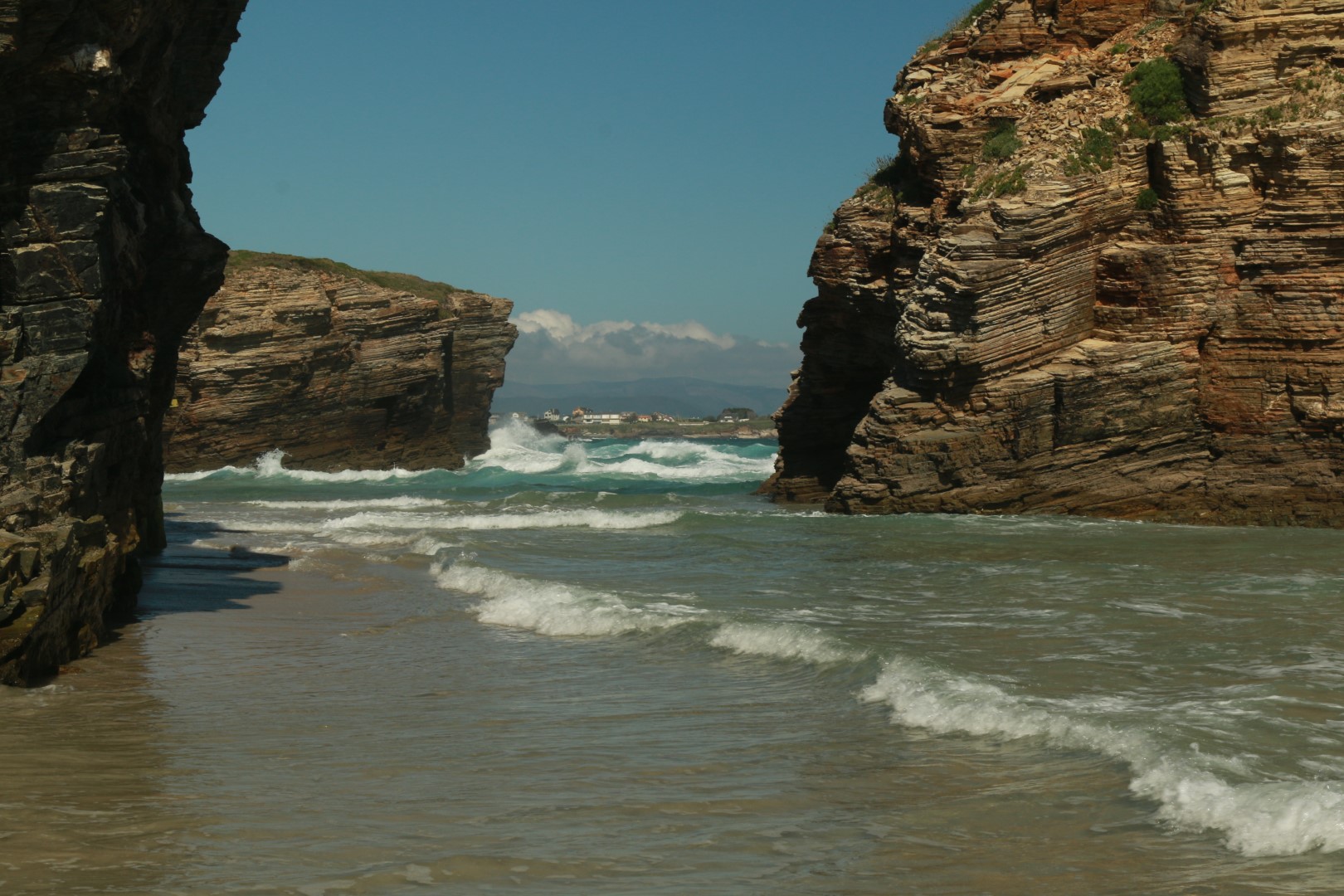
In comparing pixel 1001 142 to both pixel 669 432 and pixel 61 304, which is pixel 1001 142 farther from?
pixel 669 432

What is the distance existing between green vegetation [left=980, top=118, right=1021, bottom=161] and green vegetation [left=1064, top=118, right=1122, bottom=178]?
102cm

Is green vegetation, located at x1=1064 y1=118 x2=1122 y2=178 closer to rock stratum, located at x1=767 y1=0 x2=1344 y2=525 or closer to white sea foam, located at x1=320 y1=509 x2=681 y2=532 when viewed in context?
rock stratum, located at x1=767 y1=0 x2=1344 y2=525

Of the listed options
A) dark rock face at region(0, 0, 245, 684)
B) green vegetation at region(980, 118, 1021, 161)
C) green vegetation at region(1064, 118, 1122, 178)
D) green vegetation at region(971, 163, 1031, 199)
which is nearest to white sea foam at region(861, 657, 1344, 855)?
dark rock face at region(0, 0, 245, 684)

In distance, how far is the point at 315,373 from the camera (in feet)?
148

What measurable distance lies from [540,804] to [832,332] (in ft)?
69.3

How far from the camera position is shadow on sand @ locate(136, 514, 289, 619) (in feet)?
42.4

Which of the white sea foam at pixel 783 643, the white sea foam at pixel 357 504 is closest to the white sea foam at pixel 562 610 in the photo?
the white sea foam at pixel 783 643

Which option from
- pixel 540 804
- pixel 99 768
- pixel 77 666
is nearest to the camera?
pixel 540 804

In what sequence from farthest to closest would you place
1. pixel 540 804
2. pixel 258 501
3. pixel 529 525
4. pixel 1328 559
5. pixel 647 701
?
pixel 258 501, pixel 529 525, pixel 1328 559, pixel 647 701, pixel 540 804

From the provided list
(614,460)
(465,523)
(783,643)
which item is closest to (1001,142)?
(465,523)

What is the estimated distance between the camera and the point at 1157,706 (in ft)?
25.5

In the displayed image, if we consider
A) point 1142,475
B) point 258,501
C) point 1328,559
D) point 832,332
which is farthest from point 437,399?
point 1328,559

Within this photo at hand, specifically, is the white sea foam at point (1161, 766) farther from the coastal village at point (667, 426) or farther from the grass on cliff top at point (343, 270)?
the coastal village at point (667, 426)

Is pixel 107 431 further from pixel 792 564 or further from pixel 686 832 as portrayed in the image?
pixel 792 564
